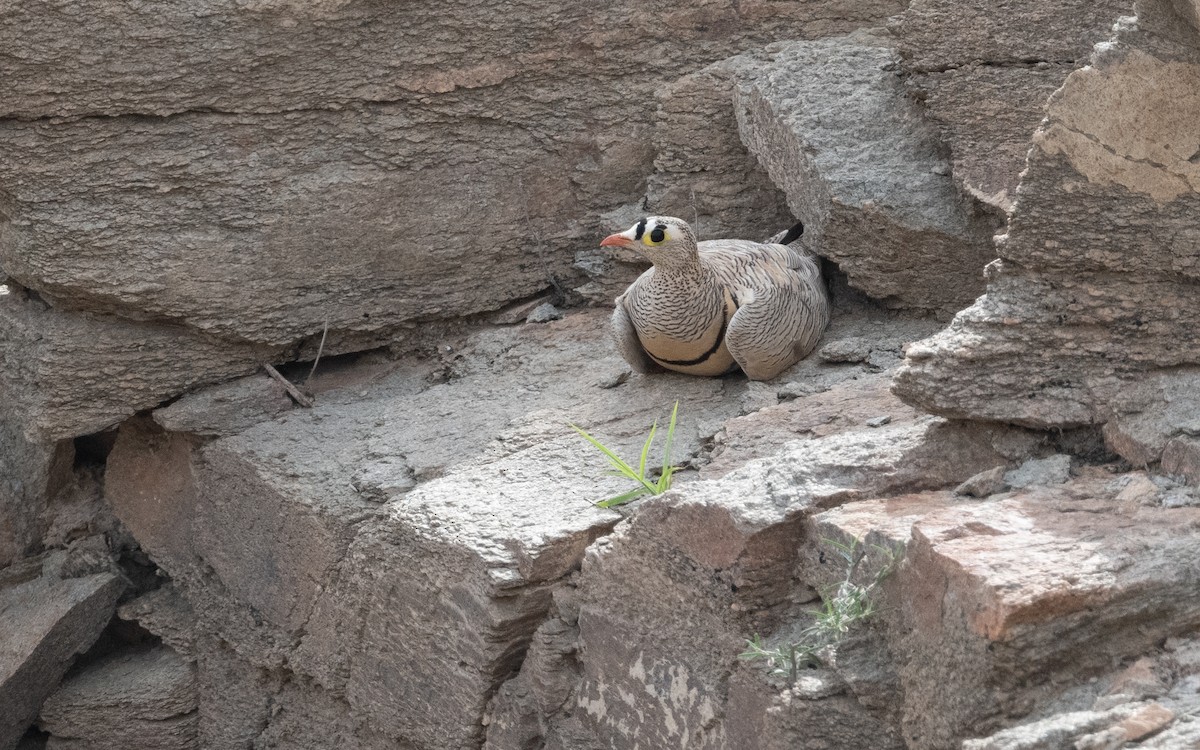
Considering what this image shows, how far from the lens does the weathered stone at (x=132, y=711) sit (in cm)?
523

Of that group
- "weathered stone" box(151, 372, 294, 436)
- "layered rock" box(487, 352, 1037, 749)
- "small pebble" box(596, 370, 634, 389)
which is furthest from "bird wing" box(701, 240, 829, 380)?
"weathered stone" box(151, 372, 294, 436)

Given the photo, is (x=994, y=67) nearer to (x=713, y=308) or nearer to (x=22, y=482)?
(x=713, y=308)

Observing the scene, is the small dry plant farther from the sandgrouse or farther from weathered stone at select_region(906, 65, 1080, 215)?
weathered stone at select_region(906, 65, 1080, 215)

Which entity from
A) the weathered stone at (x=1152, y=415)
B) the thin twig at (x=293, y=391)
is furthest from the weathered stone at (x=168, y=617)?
the weathered stone at (x=1152, y=415)

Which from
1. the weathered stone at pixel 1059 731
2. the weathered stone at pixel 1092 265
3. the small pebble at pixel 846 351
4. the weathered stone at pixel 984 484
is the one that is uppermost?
the weathered stone at pixel 1092 265

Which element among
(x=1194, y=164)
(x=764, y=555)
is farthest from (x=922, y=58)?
(x=764, y=555)

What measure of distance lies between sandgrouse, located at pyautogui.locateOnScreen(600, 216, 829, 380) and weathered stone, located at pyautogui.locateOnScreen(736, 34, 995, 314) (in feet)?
0.83

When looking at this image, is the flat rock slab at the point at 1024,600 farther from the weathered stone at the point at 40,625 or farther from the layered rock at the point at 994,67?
the weathered stone at the point at 40,625

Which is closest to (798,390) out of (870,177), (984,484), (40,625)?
(870,177)

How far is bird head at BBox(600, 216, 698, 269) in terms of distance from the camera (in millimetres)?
4148

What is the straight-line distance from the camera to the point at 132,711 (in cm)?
524

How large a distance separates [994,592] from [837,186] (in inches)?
88.3

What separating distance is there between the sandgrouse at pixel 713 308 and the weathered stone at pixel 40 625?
2.42 meters

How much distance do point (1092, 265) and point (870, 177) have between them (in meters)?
1.51
